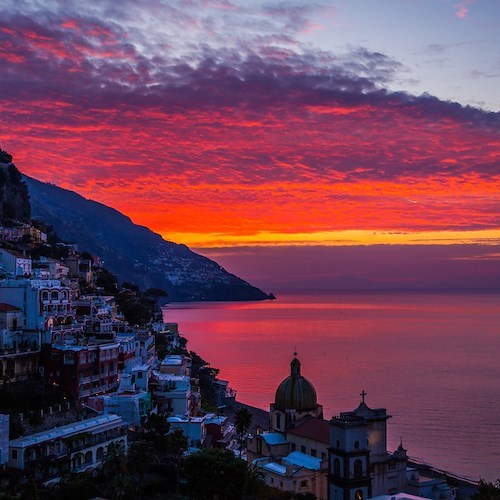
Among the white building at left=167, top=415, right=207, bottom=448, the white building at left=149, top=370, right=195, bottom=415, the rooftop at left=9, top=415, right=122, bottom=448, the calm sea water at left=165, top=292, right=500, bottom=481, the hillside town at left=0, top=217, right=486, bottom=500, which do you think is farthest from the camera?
the calm sea water at left=165, top=292, right=500, bottom=481

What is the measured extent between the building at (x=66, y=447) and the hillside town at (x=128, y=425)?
6cm

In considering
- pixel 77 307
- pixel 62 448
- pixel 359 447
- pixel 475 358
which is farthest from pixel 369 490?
pixel 475 358

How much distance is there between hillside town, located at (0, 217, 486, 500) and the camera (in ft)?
138

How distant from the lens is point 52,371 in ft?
174

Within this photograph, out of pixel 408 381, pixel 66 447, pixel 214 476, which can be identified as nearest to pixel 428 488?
pixel 214 476

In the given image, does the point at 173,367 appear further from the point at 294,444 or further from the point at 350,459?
the point at 350,459

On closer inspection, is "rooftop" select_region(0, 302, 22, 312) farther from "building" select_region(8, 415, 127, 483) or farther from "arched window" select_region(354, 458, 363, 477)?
"arched window" select_region(354, 458, 363, 477)

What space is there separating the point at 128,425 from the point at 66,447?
873 centimetres

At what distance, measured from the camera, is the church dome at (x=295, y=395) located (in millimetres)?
57875

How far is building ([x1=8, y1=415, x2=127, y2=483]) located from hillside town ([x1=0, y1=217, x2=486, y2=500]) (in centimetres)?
6

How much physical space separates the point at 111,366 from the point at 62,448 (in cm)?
1492

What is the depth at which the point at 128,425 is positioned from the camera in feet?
168

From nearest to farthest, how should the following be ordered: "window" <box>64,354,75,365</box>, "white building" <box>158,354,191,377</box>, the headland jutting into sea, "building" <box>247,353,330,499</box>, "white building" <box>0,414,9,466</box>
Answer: "white building" <box>0,414,9,466</box>, the headland jutting into sea, "building" <box>247,353,330,499</box>, "window" <box>64,354,75,365</box>, "white building" <box>158,354,191,377</box>

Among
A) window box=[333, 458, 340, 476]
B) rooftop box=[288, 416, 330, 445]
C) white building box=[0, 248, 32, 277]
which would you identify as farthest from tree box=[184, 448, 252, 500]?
white building box=[0, 248, 32, 277]
